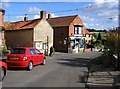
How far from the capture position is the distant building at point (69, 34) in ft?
175

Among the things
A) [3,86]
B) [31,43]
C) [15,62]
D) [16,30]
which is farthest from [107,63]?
[16,30]

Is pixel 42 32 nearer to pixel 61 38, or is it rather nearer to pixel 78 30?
pixel 61 38

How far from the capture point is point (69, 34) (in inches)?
2110

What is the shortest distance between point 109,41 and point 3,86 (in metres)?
15.7

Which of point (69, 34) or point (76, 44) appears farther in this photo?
point (76, 44)

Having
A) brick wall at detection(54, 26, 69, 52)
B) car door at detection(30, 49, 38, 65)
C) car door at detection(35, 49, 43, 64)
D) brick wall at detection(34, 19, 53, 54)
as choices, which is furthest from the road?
brick wall at detection(54, 26, 69, 52)

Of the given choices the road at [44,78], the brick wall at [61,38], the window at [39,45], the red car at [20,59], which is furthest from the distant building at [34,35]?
the road at [44,78]

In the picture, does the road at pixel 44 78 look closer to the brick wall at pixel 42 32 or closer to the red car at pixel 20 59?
the red car at pixel 20 59

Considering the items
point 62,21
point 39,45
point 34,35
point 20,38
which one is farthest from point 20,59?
point 62,21

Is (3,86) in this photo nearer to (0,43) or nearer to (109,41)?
(109,41)

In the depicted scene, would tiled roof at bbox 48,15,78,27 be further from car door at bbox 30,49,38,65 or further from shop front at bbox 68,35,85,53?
car door at bbox 30,49,38,65

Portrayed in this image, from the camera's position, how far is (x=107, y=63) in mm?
22672

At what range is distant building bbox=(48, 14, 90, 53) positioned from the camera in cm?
5343

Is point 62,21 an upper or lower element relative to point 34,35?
upper
